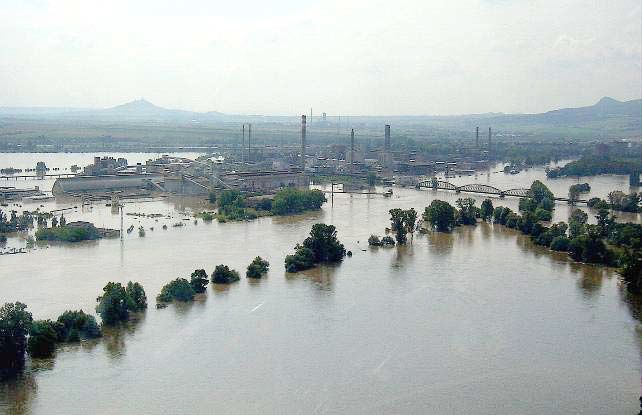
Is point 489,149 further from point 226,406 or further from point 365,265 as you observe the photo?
point 226,406

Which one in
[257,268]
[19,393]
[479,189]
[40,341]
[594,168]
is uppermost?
[594,168]

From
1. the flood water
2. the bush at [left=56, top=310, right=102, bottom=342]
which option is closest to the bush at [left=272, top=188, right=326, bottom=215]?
the flood water

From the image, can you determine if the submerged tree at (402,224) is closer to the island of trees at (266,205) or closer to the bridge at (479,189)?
the island of trees at (266,205)

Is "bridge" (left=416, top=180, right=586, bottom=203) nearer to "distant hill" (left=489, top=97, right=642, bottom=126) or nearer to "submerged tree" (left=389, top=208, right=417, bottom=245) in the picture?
"submerged tree" (left=389, top=208, right=417, bottom=245)

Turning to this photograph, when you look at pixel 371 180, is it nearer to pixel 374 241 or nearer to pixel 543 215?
pixel 543 215

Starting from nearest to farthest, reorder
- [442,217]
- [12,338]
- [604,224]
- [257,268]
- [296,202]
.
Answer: [12,338] < [257,268] < [604,224] < [442,217] < [296,202]

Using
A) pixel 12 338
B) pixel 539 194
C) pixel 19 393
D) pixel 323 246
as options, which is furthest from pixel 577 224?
pixel 19 393
